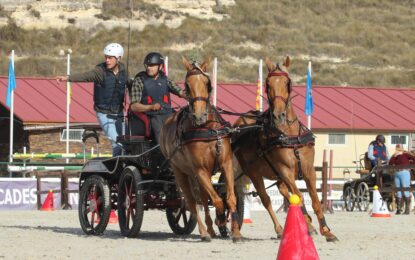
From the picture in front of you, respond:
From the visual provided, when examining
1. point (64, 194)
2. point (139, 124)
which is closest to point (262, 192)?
point (139, 124)

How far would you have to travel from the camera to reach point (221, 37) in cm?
8869

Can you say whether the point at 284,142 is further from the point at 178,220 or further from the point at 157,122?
the point at 178,220

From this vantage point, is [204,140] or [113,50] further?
[113,50]

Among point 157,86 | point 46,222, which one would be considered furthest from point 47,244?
point 46,222

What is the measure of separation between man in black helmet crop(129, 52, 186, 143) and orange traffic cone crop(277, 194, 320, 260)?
6188 mm

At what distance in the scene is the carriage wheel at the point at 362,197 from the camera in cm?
3325

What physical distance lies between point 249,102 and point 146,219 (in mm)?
33052

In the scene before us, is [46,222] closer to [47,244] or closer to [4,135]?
[47,244]

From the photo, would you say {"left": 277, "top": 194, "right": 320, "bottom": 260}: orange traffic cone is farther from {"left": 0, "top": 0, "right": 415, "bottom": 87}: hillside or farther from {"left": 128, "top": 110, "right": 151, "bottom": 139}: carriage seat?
{"left": 0, "top": 0, "right": 415, "bottom": 87}: hillside

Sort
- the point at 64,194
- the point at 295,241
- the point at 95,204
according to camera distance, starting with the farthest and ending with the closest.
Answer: the point at 64,194, the point at 95,204, the point at 295,241

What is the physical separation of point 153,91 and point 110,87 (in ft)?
4.25

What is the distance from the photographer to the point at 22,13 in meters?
91.0

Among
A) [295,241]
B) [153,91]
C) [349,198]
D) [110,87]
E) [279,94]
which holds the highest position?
[110,87]

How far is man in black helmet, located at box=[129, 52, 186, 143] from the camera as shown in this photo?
1669cm
